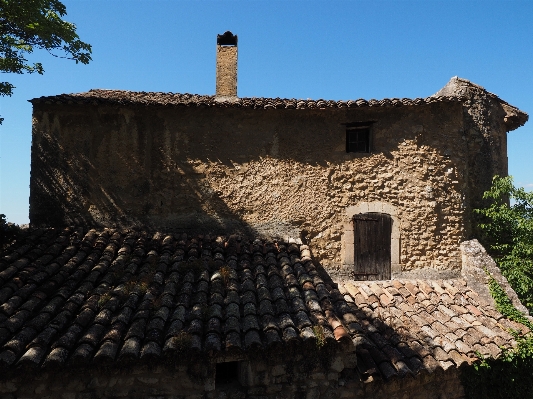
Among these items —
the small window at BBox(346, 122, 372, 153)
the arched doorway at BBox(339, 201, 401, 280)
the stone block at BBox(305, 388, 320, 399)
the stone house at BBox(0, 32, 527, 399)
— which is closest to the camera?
the stone block at BBox(305, 388, 320, 399)

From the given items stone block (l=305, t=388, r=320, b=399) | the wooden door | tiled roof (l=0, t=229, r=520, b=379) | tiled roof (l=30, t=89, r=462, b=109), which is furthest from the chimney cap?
stone block (l=305, t=388, r=320, b=399)

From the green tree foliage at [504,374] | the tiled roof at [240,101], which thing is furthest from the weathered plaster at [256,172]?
the green tree foliage at [504,374]

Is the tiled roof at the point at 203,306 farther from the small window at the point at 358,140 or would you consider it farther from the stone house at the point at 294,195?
the small window at the point at 358,140

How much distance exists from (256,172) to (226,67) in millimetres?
2624

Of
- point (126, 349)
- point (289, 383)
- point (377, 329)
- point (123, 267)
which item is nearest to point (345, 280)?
point (377, 329)


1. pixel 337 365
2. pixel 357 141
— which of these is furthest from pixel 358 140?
pixel 337 365

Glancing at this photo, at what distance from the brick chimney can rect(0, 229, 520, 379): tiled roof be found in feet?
11.1

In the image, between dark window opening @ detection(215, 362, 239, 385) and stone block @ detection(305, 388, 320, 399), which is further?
dark window opening @ detection(215, 362, 239, 385)

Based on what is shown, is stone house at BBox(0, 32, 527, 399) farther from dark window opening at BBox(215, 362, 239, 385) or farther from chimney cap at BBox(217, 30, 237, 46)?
dark window opening at BBox(215, 362, 239, 385)

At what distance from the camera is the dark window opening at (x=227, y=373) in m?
5.00

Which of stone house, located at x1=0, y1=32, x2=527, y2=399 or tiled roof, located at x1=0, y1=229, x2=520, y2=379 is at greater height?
stone house, located at x1=0, y1=32, x2=527, y2=399

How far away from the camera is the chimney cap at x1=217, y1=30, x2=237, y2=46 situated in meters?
8.75

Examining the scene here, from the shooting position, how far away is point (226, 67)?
8.61 meters

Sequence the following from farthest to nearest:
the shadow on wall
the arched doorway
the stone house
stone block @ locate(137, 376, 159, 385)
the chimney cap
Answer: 1. the chimney cap
2. the arched doorway
3. the shadow on wall
4. the stone house
5. stone block @ locate(137, 376, 159, 385)
